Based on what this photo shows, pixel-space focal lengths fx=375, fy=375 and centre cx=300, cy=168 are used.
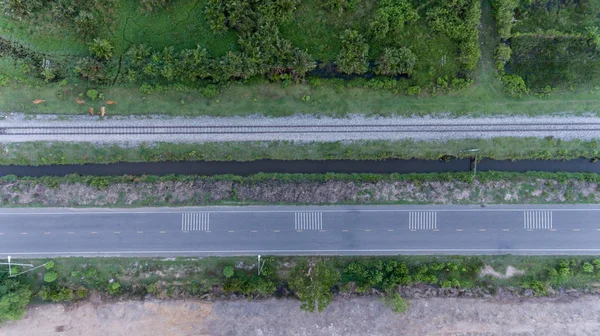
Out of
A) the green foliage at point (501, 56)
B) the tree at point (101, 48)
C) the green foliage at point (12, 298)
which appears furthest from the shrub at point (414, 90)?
the green foliage at point (12, 298)

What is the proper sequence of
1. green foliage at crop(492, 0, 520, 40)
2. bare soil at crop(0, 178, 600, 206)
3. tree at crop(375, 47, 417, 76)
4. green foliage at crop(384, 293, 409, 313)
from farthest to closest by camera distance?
green foliage at crop(492, 0, 520, 40), bare soil at crop(0, 178, 600, 206), tree at crop(375, 47, 417, 76), green foliage at crop(384, 293, 409, 313)

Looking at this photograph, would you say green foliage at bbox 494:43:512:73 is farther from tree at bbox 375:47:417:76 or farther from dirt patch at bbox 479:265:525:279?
dirt patch at bbox 479:265:525:279

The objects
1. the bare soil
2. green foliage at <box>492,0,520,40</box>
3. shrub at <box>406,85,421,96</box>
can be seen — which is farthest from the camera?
shrub at <box>406,85,421,96</box>

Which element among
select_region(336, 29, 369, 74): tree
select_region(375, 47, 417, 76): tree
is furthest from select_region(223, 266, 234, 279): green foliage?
select_region(375, 47, 417, 76): tree

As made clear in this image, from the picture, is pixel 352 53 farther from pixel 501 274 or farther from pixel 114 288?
pixel 114 288

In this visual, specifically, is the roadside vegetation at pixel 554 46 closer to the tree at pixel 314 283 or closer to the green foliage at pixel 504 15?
the green foliage at pixel 504 15

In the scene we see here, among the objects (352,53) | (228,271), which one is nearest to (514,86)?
(352,53)
